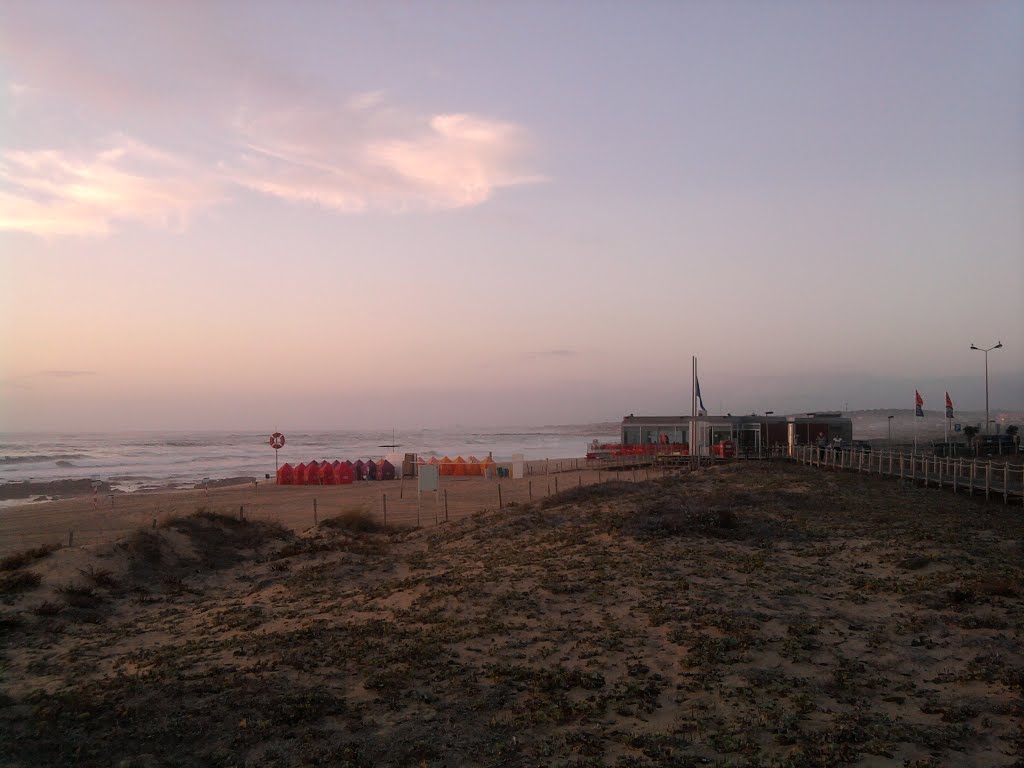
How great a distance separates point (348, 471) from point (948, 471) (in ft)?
107

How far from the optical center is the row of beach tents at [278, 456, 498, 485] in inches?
1754

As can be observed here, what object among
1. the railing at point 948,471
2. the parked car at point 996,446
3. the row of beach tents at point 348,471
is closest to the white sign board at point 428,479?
the railing at point 948,471

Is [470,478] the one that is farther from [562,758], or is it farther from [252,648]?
[562,758]

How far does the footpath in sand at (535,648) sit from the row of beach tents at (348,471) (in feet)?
87.3

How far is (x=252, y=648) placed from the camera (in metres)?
10.1

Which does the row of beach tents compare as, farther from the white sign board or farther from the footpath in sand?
the footpath in sand

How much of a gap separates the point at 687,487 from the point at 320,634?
19465 millimetres

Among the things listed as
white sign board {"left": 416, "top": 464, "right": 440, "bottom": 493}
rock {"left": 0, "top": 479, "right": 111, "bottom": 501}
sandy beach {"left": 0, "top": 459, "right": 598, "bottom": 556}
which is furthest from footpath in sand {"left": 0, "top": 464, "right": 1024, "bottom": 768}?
rock {"left": 0, "top": 479, "right": 111, "bottom": 501}

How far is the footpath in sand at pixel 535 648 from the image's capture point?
6.96 metres

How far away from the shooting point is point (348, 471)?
151 feet

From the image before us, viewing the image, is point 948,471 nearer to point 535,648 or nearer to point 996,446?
point 996,446

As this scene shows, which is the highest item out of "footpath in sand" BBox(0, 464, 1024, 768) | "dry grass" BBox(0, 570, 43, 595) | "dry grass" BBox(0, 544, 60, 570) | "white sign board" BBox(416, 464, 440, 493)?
"white sign board" BBox(416, 464, 440, 493)

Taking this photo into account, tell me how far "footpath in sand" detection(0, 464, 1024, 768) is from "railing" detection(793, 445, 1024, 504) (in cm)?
626

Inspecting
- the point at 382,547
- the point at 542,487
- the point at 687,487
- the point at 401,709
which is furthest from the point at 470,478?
the point at 401,709
